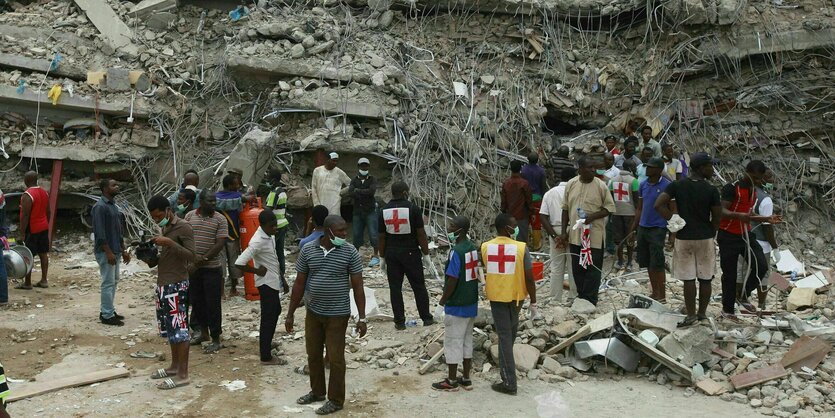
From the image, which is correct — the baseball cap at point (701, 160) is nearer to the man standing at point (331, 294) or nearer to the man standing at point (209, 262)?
the man standing at point (331, 294)

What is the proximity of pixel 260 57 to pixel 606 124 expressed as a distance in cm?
612

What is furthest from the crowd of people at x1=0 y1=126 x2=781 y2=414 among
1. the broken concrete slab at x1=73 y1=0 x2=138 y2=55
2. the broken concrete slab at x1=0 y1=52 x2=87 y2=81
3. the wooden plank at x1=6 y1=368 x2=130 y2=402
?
the broken concrete slab at x1=73 y1=0 x2=138 y2=55

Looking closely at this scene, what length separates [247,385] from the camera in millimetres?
6340

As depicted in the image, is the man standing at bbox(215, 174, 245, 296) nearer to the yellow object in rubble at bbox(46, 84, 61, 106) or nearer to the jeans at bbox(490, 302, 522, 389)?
the jeans at bbox(490, 302, 522, 389)

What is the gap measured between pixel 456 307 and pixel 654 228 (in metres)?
3.26

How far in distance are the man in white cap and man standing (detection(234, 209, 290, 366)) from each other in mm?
3910

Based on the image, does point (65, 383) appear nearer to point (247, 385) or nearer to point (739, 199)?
Result: point (247, 385)

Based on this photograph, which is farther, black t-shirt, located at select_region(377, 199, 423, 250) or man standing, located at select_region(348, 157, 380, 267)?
man standing, located at select_region(348, 157, 380, 267)

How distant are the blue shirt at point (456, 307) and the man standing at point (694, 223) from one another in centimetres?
210

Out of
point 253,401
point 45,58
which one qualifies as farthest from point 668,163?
point 45,58

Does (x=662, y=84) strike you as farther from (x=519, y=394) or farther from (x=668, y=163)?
(x=519, y=394)

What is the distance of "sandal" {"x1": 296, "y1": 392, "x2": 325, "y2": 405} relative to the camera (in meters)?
5.91

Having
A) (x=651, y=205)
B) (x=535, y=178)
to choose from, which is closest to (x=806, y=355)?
(x=651, y=205)

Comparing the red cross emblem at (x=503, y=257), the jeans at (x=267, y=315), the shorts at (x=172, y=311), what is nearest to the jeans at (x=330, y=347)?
the jeans at (x=267, y=315)
